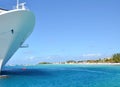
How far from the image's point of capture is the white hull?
31.1m

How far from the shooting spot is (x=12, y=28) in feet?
106

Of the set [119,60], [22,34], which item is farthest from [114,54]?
[22,34]

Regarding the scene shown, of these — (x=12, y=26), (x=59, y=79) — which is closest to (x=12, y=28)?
(x=12, y=26)

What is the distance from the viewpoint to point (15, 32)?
109ft

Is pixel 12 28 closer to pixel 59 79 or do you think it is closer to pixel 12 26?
pixel 12 26

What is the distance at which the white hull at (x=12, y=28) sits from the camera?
31075 mm

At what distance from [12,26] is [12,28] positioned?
0.27m

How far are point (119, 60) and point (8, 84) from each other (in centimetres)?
12180

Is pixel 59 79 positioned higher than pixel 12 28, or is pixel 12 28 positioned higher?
pixel 12 28

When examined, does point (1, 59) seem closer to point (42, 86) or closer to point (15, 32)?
point (15, 32)

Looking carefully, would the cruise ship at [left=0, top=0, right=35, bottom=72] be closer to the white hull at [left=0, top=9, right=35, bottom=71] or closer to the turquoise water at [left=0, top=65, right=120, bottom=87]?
the white hull at [left=0, top=9, right=35, bottom=71]

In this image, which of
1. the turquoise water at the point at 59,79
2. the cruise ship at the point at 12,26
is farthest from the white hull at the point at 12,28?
the turquoise water at the point at 59,79

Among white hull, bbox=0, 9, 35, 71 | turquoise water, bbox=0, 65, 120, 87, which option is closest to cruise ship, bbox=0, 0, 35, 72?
white hull, bbox=0, 9, 35, 71

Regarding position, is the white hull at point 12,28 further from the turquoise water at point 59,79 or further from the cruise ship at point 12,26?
the turquoise water at point 59,79
